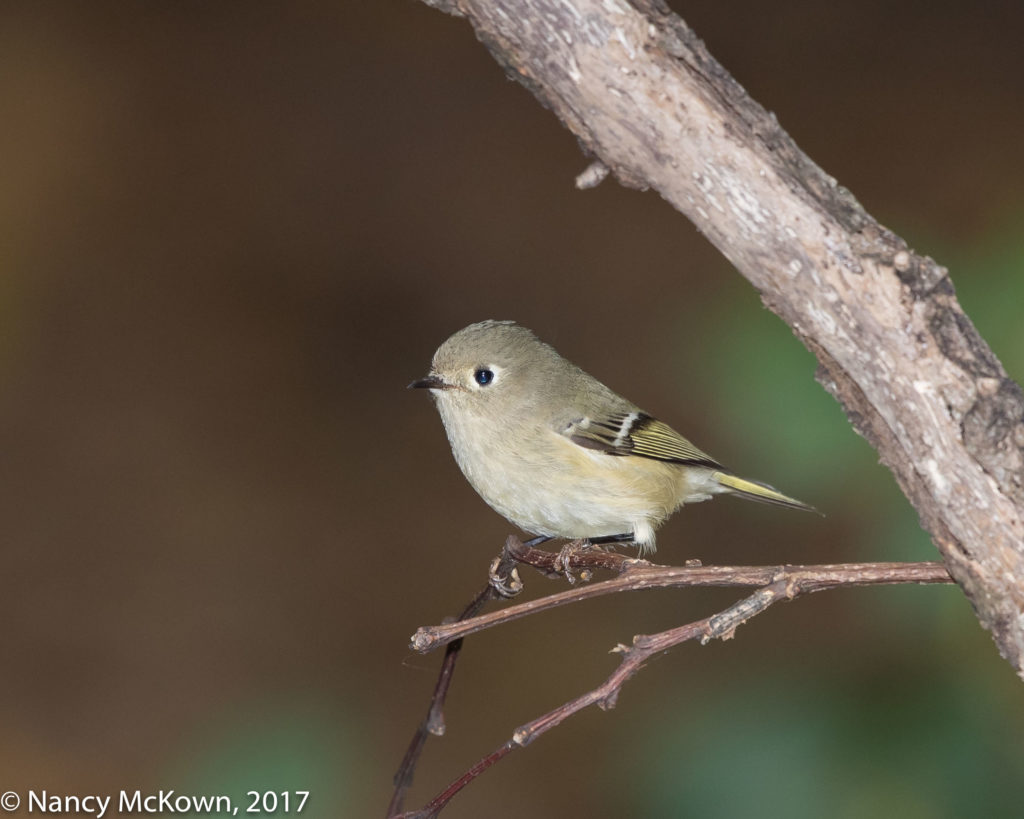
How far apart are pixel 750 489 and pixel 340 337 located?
1.79 meters

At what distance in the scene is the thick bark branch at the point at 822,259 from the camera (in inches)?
40.7

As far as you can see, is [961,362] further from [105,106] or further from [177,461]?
[105,106]

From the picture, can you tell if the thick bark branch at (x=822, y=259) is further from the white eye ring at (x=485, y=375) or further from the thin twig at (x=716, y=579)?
the white eye ring at (x=485, y=375)

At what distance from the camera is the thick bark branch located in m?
1.03

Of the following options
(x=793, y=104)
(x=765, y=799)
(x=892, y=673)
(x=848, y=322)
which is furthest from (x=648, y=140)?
(x=793, y=104)

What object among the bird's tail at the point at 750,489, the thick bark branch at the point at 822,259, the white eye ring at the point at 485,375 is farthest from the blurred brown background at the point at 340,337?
the thick bark branch at the point at 822,259

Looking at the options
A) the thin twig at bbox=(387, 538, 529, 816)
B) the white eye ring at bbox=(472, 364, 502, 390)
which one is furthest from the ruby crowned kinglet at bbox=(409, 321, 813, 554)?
the thin twig at bbox=(387, 538, 529, 816)

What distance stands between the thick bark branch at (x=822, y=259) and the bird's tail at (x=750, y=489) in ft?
2.66

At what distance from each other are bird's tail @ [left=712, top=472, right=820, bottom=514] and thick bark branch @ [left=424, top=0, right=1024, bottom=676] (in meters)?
0.81

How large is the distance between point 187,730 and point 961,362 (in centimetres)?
240

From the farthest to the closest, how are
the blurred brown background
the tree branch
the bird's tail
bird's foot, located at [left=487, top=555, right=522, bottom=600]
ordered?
the blurred brown background, the bird's tail, bird's foot, located at [left=487, top=555, right=522, bottom=600], the tree branch

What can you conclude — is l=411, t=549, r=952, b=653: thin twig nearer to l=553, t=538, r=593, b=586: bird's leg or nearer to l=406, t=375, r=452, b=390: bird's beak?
l=553, t=538, r=593, b=586: bird's leg

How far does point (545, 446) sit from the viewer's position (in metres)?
1.72

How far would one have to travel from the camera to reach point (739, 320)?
196 centimetres
